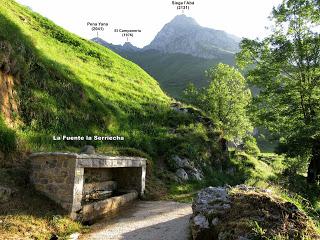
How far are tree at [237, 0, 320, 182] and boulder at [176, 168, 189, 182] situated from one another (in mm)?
6965

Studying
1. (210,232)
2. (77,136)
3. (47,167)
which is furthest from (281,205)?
(77,136)

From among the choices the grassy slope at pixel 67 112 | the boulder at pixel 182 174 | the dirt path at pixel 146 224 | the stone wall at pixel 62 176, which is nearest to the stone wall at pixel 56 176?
the stone wall at pixel 62 176

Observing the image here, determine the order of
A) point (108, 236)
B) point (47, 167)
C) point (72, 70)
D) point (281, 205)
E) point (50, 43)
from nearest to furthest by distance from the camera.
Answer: point (281, 205) → point (108, 236) → point (47, 167) → point (72, 70) → point (50, 43)

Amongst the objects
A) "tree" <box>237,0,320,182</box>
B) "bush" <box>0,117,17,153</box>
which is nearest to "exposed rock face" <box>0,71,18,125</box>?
"bush" <box>0,117,17,153</box>

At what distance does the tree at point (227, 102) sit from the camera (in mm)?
33312

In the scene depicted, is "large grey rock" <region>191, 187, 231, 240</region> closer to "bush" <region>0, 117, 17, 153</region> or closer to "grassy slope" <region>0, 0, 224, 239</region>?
"grassy slope" <region>0, 0, 224, 239</region>

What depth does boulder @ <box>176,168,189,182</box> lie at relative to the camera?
21052 millimetres

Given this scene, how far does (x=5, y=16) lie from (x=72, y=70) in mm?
5119

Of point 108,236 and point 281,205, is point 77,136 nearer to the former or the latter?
point 108,236

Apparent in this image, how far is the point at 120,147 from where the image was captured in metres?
19.3

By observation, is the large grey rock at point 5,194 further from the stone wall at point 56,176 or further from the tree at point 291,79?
the tree at point 291,79

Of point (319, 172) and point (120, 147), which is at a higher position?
point (120, 147)

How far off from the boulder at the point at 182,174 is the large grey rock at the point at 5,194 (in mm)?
12177

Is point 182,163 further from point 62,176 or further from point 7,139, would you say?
point 7,139
